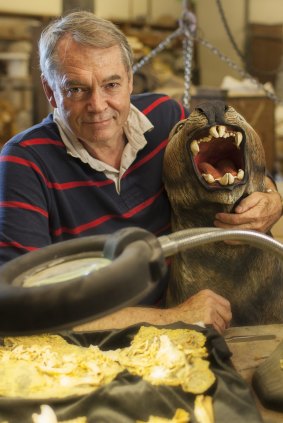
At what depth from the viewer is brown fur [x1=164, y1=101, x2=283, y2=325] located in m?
1.90

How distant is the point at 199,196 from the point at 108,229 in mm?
307

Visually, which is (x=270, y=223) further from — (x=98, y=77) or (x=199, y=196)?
(x=98, y=77)

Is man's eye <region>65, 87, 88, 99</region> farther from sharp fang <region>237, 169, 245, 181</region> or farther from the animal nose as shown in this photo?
sharp fang <region>237, 169, 245, 181</region>

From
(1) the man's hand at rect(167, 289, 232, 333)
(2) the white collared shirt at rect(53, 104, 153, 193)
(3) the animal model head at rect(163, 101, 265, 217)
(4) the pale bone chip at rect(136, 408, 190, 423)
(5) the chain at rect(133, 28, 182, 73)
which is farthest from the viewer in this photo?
(5) the chain at rect(133, 28, 182, 73)

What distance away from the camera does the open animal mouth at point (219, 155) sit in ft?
5.83

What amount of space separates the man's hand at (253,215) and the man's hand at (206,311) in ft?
0.65

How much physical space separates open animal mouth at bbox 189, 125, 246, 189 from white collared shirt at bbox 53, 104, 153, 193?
0.84 feet

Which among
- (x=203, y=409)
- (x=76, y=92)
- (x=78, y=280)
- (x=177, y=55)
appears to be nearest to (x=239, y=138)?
(x=76, y=92)

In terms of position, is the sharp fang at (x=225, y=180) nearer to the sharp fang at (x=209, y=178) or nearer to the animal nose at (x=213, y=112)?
the sharp fang at (x=209, y=178)

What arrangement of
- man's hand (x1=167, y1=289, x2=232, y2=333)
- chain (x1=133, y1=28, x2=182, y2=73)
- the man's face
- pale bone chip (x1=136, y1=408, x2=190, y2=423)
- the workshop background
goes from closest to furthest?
pale bone chip (x1=136, y1=408, x2=190, y2=423) → man's hand (x1=167, y1=289, x2=232, y2=333) → the man's face → chain (x1=133, y1=28, x2=182, y2=73) → the workshop background

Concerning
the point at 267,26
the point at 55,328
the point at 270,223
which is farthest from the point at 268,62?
the point at 55,328

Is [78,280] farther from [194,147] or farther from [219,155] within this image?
[219,155]

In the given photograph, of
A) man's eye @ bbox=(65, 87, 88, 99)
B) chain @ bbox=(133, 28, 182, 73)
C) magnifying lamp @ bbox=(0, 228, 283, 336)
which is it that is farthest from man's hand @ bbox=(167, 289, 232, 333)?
chain @ bbox=(133, 28, 182, 73)

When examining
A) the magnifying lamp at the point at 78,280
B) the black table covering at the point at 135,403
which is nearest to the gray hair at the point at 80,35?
the black table covering at the point at 135,403
